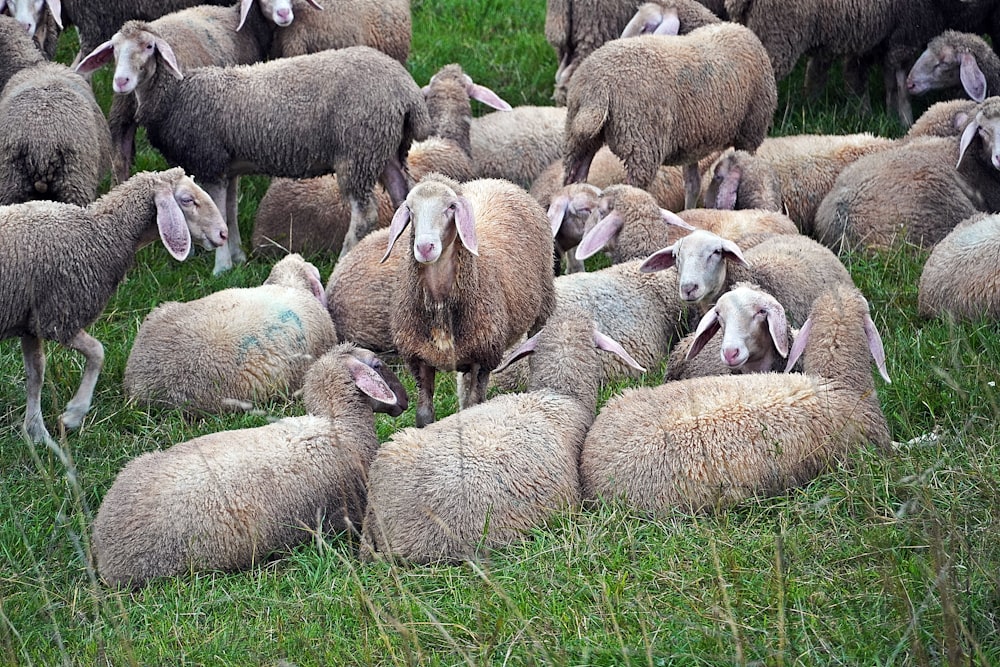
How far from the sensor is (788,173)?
28.2ft

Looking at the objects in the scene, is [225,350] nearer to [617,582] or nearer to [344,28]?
[617,582]

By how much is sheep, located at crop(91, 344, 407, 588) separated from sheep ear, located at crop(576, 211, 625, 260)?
185 cm

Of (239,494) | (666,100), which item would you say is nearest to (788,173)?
(666,100)

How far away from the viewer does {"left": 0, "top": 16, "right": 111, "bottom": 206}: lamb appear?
23.7ft

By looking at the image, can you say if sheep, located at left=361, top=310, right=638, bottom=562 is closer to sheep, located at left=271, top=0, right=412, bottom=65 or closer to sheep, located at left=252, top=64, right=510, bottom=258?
sheep, located at left=252, top=64, right=510, bottom=258

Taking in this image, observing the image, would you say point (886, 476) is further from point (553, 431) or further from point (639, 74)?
point (639, 74)

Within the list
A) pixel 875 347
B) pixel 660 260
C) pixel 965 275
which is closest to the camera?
pixel 875 347

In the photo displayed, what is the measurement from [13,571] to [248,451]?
90cm

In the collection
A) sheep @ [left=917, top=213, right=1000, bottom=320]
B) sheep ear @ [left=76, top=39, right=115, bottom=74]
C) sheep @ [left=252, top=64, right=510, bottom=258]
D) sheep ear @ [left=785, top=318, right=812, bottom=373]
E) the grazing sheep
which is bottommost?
sheep @ [left=252, top=64, right=510, bottom=258]

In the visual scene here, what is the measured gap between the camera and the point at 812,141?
887 centimetres

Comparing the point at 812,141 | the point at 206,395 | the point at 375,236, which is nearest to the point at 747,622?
the point at 206,395

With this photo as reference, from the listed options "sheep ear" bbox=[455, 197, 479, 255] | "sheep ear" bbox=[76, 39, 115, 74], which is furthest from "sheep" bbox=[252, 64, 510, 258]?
"sheep ear" bbox=[455, 197, 479, 255]

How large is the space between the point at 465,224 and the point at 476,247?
10 cm

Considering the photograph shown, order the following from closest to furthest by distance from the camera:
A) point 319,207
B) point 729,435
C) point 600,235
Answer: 1. point 729,435
2. point 600,235
3. point 319,207
